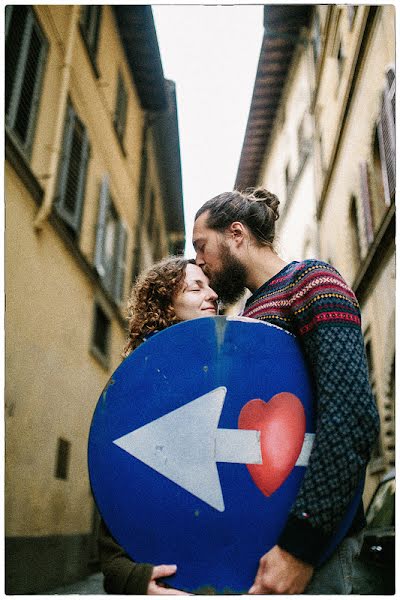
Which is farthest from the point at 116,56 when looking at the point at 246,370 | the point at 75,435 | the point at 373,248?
the point at 246,370

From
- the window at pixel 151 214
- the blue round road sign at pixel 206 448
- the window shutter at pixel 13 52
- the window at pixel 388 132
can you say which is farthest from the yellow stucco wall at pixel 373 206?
the window at pixel 151 214

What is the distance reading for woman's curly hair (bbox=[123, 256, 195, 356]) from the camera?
1.94 meters

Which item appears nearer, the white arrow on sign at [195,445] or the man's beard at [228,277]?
the white arrow on sign at [195,445]

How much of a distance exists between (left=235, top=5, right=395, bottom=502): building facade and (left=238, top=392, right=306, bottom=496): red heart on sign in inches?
64.8

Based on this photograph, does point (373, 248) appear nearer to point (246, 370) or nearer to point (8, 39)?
point (8, 39)

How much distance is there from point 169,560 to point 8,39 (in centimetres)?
537

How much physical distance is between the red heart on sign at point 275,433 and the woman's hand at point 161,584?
0.27m

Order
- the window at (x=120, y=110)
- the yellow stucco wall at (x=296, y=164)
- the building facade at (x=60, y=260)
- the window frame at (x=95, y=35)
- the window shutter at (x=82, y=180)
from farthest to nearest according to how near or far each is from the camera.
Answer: the yellow stucco wall at (x=296, y=164), the window at (x=120, y=110), the window frame at (x=95, y=35), the window shutter at (x=82, y=180), the building facade at (x=60, y=260)

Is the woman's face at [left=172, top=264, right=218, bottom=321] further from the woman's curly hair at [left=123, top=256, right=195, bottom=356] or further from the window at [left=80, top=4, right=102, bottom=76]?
the window at [left=80, top=4, right=102, bottom=76]

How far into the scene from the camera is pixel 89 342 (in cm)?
815

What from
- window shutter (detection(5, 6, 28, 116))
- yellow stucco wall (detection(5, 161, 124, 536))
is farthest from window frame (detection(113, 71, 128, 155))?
window shutter (detection(5, 6, 28, 116))

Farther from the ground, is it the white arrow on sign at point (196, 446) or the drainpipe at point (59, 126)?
the drainpipe at point (59, 126)

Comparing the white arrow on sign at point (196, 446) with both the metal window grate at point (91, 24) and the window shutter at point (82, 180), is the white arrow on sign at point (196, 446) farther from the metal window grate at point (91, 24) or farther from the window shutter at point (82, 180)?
the metal window grate at point (91, 24)

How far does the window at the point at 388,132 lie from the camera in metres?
6.15
